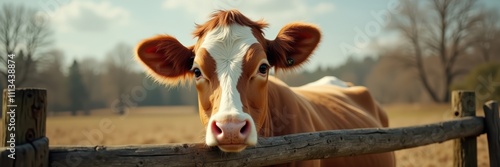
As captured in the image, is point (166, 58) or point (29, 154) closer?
point (29, 154)

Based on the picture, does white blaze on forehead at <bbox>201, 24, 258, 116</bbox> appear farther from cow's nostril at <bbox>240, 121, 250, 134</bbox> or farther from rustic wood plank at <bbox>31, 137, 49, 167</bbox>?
rustic wood plank at <bbox>31, 137, 49, 167</bbox>

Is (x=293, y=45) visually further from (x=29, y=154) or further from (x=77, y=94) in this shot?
(x=77, y=94)

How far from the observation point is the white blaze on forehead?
243 cm

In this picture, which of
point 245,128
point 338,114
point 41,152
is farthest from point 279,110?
point 41,152

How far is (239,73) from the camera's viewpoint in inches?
104

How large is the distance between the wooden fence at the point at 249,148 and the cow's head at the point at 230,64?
199mm

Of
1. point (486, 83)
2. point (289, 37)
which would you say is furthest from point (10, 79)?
point (486, 83)

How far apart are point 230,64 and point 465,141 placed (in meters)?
3.04

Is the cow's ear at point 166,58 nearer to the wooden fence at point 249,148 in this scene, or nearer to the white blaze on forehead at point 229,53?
the white blaze on forehead at point 229,53

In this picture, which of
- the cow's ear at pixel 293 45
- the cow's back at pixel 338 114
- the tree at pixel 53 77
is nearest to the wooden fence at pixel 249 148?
the cow's back at pixel 338 114

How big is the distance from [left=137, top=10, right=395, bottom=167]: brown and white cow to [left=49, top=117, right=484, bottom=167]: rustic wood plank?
161 mm

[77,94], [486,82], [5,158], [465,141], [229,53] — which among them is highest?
[486,82]

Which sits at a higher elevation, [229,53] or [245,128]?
[229,53]

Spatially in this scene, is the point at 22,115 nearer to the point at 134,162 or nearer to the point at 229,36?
the point at 134,162
